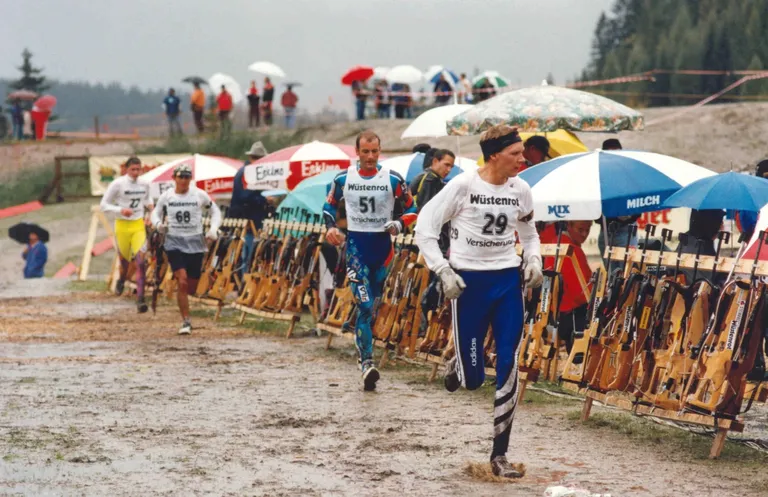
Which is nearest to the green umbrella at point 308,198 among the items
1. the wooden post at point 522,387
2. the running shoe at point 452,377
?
the wooden post at point 522,387

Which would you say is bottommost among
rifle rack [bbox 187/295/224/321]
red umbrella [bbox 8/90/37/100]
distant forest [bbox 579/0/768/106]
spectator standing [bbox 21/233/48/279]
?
spectator standing [bbox 21/233/48/279]

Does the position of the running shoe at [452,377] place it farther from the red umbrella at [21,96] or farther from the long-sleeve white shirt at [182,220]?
the red umbrella at [21,96]

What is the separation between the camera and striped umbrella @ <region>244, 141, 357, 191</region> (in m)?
20.2

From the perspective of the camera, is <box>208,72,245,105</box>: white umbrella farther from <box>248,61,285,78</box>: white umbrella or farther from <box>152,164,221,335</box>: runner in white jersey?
<box>152,164,221,335</box>: runner in white jersey

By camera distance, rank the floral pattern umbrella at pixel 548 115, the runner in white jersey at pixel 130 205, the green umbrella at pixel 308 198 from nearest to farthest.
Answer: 1. the floral pattern umbrella at pixel 548 115
2. the green umbrella at pixel 308 198
3. the runner in white jersey at pixel 130 205

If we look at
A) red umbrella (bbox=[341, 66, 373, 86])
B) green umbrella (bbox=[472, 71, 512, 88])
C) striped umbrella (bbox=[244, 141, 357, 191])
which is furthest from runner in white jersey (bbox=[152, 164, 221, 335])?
red umbrella (bbox=[341, 66, 373, 86])

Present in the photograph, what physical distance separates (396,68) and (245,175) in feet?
95.6

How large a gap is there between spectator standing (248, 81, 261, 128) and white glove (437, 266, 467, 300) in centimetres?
4583

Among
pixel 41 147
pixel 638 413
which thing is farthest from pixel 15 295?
pixel 41 147

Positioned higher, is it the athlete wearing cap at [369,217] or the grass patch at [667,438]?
the athlete wearing cap at [369,217]

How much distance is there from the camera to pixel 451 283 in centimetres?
836

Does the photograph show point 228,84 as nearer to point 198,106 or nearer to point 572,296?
point 198,106

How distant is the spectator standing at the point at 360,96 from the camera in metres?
48.9

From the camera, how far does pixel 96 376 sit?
13.0m
